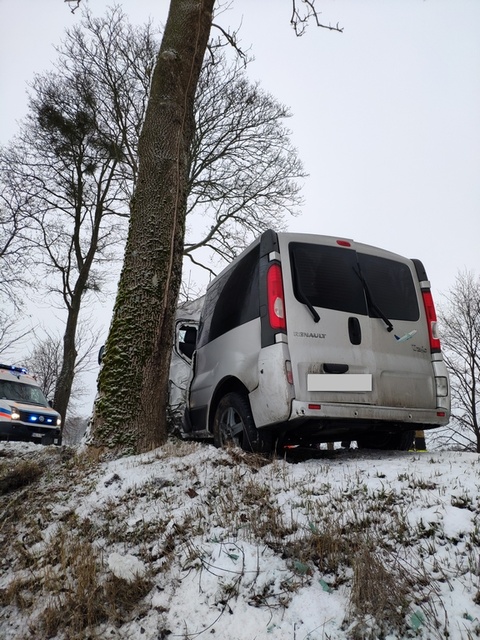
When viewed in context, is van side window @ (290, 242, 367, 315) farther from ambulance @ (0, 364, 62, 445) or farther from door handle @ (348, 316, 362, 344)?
ambulance @ (0, 364, 62, 445)

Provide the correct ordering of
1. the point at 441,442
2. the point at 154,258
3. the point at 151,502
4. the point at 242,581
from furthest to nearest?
the point at 441,442
the point at 154,258
the point at 151,502
the point at 242,581

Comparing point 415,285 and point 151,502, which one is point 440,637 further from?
point 415,285

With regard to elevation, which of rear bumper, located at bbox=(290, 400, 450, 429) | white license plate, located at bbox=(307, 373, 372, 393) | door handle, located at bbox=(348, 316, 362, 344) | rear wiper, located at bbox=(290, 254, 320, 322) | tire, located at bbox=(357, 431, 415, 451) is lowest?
tire, located at bbox=(357, 431, 415, 451)

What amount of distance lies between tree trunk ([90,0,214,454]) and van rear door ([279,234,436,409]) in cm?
169

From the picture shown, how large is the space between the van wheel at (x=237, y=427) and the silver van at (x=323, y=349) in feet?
0.04

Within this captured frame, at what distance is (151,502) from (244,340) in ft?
5.26

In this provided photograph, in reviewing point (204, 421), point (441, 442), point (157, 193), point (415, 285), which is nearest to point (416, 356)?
point (415, 285)

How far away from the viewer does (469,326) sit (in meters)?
22.8

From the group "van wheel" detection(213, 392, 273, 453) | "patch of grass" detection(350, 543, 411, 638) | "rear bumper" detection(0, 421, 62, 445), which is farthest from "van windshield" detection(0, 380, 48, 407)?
"patch of grass" detection(350, 543, 411, 638)

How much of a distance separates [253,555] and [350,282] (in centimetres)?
261

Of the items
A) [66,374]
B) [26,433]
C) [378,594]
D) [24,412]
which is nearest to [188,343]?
[378,594]

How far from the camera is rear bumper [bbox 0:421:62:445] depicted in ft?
35.6

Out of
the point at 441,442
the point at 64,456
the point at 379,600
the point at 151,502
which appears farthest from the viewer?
the point at 441,442

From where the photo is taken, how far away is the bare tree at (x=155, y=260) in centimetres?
449
